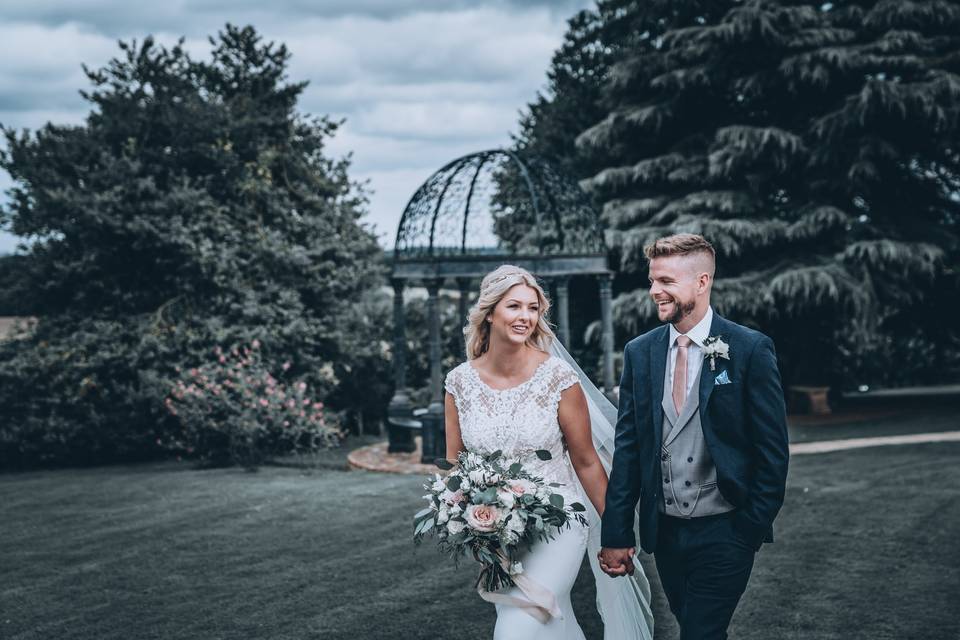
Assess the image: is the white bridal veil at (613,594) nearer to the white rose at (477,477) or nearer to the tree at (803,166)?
the white rose at (477,477)

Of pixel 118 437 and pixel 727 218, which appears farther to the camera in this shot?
pixel 727 218

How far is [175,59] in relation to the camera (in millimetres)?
14555

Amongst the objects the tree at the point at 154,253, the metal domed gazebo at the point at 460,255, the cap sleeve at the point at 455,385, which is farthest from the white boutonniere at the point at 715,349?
the tree at the point at 154,253

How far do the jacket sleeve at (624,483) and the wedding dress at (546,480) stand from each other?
290mm

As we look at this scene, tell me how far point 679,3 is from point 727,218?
444 cm

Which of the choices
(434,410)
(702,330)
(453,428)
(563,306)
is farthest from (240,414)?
(702,330)

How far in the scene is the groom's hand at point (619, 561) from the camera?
3.48 meters

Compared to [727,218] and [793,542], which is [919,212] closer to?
[727,218]

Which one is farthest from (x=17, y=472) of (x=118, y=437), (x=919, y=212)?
(x=919, y=212)

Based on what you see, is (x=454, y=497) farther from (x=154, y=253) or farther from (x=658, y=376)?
(x=154, y=253)

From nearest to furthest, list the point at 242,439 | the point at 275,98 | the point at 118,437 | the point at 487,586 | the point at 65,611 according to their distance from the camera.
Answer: the point at 487,586 → the point at 65,611 → the point at 242,439 → the point at 118,437 → the point at 275,98

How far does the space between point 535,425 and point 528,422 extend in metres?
0.03

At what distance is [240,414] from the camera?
12.0 m

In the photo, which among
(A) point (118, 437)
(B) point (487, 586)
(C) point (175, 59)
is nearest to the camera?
(B) point (487, 586)
